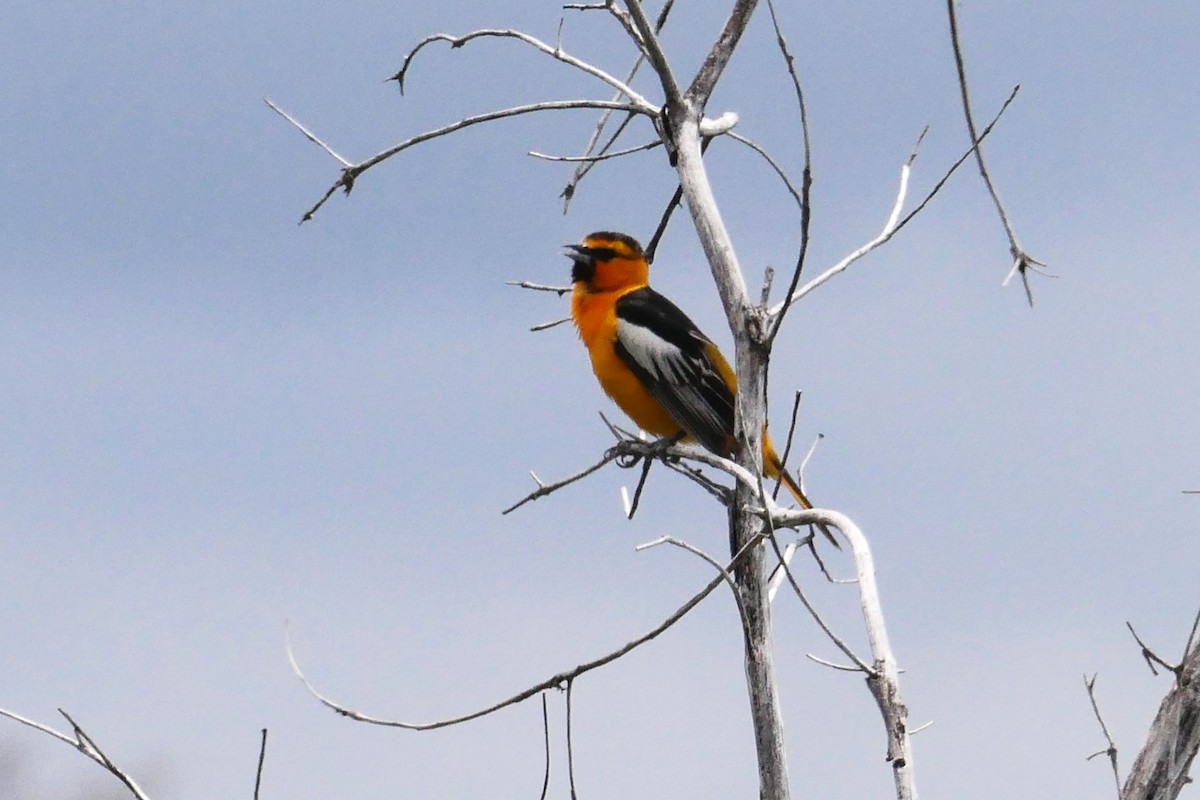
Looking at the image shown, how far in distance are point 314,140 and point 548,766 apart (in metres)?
2.58

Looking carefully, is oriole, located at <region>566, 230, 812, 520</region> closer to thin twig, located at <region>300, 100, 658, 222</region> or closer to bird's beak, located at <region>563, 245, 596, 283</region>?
bird's beak, located at <region>563, 245, 596, 283</region>

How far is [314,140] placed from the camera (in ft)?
→ 17.9

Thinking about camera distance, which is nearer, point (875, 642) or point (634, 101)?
point (875, 642)

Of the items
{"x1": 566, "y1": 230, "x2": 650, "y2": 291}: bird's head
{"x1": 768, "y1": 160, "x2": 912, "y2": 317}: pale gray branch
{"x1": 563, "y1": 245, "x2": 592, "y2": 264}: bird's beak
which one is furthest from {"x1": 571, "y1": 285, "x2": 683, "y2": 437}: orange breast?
{"x1": 768, "y1": 160, "x2": 912, "y2": 317}: pale gray branch

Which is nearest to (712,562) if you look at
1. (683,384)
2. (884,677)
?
(884,677)

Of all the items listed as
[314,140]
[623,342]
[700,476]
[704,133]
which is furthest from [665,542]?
[623,342]

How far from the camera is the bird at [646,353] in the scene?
7316 mm

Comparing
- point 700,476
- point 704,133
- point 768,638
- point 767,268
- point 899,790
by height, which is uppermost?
point 704,133

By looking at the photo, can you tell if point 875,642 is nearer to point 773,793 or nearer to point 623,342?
point 773,793

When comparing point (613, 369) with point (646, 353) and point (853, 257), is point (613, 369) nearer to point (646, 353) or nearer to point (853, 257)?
point (646, 353)

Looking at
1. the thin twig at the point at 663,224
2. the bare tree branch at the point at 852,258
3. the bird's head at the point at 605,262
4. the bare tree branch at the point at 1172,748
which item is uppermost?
the bird's head at the point at 605,262

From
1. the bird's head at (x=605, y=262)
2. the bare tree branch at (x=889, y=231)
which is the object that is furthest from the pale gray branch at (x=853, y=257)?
the bird's head at (x=605, y=262)

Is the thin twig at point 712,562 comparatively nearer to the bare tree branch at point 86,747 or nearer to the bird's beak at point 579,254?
the bare tree branch at point 86,747

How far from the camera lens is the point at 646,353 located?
7.65 meters
